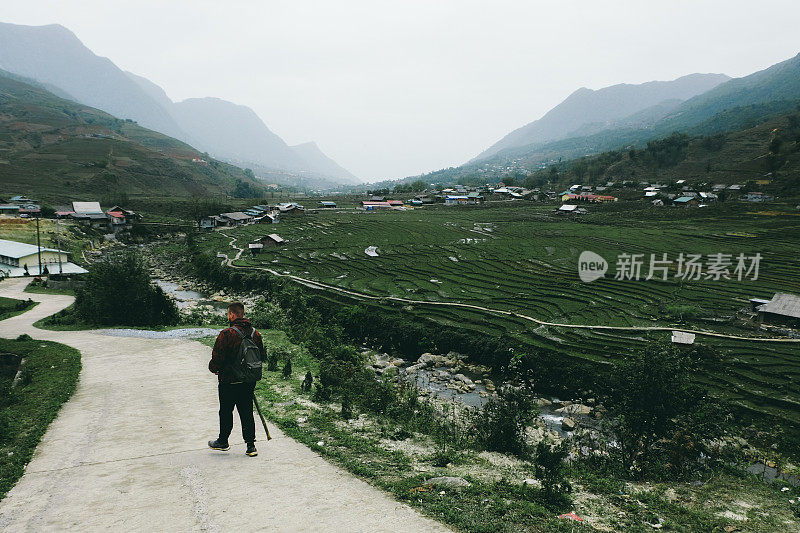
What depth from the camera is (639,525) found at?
23.0 feet

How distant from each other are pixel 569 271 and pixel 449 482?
144 feet

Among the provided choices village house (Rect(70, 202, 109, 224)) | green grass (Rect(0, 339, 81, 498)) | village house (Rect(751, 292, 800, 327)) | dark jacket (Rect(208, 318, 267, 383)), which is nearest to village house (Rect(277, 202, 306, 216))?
village house (Rect(70, 202, 109, 224))

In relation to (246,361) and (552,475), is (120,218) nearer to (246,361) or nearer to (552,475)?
(246,361)

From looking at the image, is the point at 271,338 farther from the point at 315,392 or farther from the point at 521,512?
the point at 521,512

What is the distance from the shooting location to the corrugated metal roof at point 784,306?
29859mm

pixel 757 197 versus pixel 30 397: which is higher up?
pixel 757 197

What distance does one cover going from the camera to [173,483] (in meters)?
6.74

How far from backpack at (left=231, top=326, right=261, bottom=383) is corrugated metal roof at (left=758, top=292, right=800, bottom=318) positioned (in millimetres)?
37265

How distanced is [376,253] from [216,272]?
20944 mm

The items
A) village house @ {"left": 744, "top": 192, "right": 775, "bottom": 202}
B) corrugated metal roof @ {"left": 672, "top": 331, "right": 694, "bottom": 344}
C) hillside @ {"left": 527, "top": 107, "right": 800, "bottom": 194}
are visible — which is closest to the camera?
corrugated metal roof @ {"left": 672, "top": 331, "right": 694, "bottom": 344}

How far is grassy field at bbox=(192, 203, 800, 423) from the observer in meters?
26.6

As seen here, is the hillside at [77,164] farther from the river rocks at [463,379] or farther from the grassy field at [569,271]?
the river rocks at [463,379]

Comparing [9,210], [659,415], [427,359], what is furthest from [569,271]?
[9,210]

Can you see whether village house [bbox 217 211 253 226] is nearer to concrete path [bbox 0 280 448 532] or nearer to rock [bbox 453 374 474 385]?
rock [bbox 453 374 474 385]
